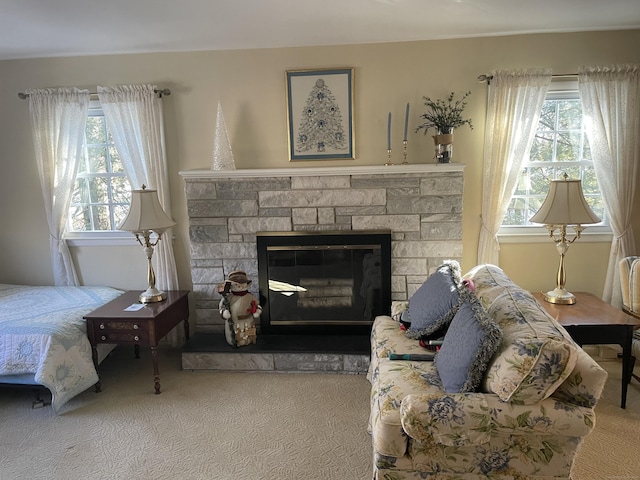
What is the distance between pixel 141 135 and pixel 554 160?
3.21 metres

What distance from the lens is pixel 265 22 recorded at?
2877mm

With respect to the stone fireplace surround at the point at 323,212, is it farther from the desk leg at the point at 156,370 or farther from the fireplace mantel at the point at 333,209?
the desk leg at the point at 156,370

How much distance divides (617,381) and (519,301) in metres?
1.45

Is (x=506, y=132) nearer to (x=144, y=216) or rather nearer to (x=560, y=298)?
(x=560, y=298)

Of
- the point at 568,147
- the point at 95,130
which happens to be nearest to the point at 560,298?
the point at 568,147

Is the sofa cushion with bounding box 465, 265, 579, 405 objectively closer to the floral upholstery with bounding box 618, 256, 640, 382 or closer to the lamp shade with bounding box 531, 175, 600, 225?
the lamp shade with bounding box 531, 175, 600, 225

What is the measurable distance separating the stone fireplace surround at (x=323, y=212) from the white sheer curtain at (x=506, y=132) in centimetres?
28

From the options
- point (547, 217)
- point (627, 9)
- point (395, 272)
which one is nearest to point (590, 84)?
point (627, 9)

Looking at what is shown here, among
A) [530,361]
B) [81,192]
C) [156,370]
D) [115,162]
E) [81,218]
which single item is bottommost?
[156,370]

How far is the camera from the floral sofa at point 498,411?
5.57 feet

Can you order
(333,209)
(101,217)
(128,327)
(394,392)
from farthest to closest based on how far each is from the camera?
(101,217) < (333,209) < (128,327) < (394,392)

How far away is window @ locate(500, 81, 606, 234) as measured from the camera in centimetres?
343

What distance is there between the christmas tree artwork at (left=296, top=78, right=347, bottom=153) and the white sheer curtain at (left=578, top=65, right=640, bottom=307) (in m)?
1.77

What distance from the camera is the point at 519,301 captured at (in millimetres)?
2197
